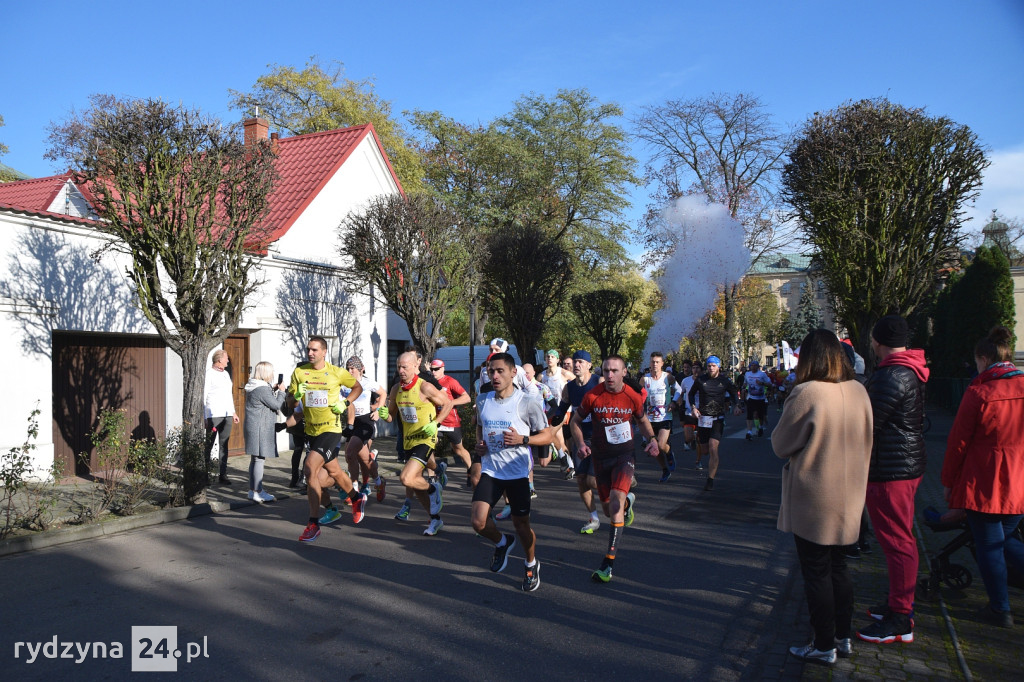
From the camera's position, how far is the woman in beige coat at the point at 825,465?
13.3 ft

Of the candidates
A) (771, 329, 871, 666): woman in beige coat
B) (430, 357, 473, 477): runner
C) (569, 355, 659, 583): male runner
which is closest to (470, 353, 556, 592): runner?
(569, 355, 659, 583): male runner

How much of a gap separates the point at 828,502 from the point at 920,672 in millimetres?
1056

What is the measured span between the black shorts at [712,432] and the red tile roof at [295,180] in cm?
879

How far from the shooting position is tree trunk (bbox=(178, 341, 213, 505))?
933 cm

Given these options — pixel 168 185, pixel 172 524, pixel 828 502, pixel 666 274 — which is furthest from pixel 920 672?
pixel 666 274

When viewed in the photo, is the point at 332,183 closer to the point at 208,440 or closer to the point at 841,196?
the point at 208,440

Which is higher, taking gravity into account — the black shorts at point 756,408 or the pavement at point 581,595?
the black shorts at point 756,408

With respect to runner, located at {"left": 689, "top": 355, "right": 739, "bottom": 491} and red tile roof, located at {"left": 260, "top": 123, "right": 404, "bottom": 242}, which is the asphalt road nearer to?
runner, located at {"left": 689, "top": 355, "right": 739, "bottom": 491}

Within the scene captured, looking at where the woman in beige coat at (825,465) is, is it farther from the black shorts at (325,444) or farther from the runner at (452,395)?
the black shorts at (325,444)

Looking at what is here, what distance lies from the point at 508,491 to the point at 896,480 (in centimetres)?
282

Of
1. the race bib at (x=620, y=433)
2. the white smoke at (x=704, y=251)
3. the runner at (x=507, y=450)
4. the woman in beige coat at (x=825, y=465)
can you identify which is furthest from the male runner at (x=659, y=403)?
the white smoke at (x=704, y=251)

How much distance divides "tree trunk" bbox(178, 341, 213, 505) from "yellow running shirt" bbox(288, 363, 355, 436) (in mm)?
2240

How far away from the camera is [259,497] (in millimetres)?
9961

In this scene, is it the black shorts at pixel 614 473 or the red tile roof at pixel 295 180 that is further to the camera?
the red tile roof at pixel 295 180
